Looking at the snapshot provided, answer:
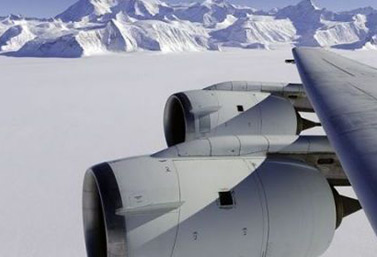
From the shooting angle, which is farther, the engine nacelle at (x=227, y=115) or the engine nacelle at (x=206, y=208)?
the engine nacelle at (x=227, y=115)

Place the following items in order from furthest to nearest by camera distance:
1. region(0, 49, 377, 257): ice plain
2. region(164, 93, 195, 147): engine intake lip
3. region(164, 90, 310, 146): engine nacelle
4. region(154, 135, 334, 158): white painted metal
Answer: region(164, 93, 195, 147): engine intake lip
region(0, 49, 377, 257): ice plain
region(164, 90, 310, 146): engine nacelle
region(154, 135, 334, 158): white painted metal

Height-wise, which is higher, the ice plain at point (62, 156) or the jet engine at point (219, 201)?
the jet engine at point (219, 201)

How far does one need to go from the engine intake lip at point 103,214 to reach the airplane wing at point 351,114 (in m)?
2.51

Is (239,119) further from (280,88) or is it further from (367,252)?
(367,252)

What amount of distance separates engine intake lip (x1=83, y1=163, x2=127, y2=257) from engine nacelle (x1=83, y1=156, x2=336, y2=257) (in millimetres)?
11

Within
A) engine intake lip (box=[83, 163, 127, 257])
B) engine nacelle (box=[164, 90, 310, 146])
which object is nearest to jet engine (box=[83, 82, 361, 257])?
engine intake lip (box=[83, 163, 127, 257])

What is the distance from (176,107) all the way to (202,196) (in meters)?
4.59

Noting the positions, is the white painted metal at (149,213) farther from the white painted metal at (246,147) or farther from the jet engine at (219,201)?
the white painted metal at (246,147)

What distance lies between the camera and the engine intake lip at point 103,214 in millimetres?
4375

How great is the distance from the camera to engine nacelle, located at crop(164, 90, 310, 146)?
8414 millimetres

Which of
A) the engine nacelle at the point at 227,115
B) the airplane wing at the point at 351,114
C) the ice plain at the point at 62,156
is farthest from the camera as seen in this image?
the ice plain at the point at 62,156

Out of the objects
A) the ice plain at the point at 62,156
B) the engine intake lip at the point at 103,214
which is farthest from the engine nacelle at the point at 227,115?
the engine intake lip at the point at 103,214

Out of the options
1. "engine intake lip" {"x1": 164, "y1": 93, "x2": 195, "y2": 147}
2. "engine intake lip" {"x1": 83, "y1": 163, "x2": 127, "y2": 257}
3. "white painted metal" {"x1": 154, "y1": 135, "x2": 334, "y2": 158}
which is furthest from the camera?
"engine intake lip" {"x1": 164, "y1": 93, "x2": 195, "y2": 147}

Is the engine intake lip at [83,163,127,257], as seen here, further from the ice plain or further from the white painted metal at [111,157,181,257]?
the ice plain
